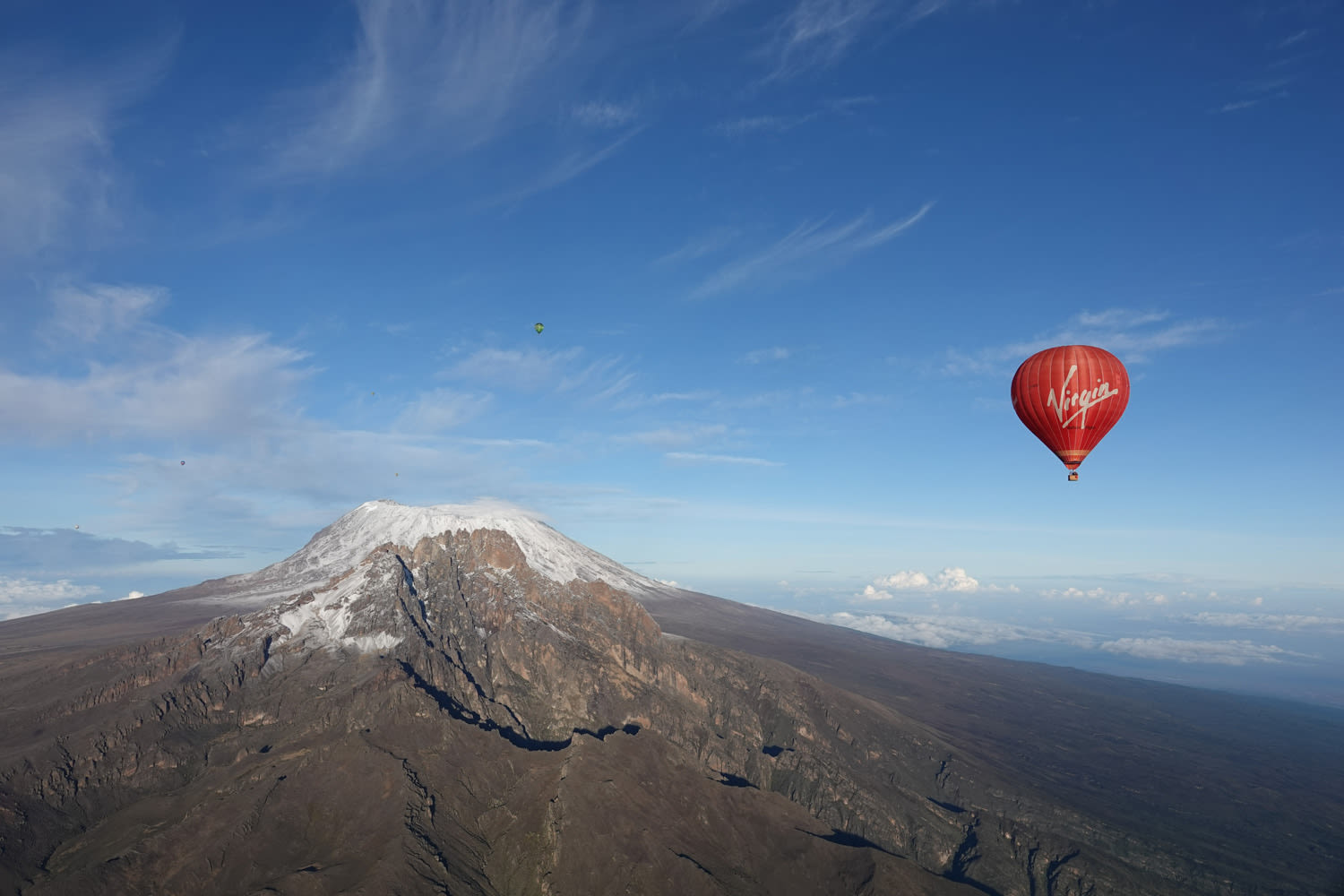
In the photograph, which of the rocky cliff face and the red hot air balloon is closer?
the red hot air balloon

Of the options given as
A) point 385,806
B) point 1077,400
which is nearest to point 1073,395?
point 1077,400

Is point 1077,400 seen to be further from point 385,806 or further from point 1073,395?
point 385,806


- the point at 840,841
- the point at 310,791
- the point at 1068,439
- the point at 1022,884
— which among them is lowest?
the point at 1022,884

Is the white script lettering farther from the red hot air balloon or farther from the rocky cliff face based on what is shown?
the rocky cliff face

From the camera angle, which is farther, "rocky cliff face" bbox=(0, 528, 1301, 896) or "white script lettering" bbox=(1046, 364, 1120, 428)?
"rocky cliff face" bbox=(0, 528, 1301, 896)

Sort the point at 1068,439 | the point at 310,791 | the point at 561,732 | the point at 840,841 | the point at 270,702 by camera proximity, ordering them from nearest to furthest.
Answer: the point at 1068,439 < the point at 310,791 < the point at 840,841 < the point at 270,702 < the point at 561,732

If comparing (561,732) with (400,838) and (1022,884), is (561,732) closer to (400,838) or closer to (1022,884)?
(400,838)

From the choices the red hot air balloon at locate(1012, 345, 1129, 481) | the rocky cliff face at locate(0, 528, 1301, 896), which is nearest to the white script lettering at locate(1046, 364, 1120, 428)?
the red hot air balloon at locate(1012, 345, 1129, 481)

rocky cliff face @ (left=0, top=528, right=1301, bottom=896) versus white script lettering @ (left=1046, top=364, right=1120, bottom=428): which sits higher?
white script lettering @ (left=1046, top=364, right=1120, bottom=428)

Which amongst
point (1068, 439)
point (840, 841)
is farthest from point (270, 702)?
point (1068, 439)

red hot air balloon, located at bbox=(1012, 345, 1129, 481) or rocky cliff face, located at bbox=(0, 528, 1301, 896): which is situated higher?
red hot air balloon, located at bbox=(1012, 345, 1129, 481)
